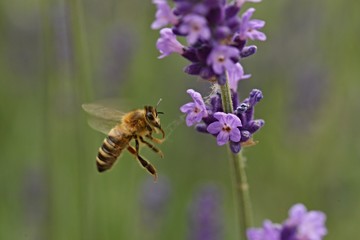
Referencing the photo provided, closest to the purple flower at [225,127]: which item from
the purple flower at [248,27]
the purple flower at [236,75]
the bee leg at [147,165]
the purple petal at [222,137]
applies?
the purple petal at [222,137]

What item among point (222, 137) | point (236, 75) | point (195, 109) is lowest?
point (222, 137)

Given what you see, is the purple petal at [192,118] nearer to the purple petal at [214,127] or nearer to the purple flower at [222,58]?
the purple petal at [214,127]

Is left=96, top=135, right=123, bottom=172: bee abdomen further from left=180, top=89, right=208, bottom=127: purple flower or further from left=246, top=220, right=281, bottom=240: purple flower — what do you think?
left=246, top=220, right=281, bottom=240: purple flower

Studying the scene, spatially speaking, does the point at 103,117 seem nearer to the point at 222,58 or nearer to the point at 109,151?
A: the point at 109,151

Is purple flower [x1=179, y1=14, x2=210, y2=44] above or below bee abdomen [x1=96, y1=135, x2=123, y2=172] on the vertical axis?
below

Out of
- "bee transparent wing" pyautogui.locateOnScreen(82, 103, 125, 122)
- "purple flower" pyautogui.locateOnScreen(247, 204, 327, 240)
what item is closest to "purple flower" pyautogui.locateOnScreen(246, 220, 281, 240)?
"purple flower" pyautogui.locateOnScreen(247, 204, 327, 240)

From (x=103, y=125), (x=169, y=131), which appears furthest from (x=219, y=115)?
(x=169, y=131)
